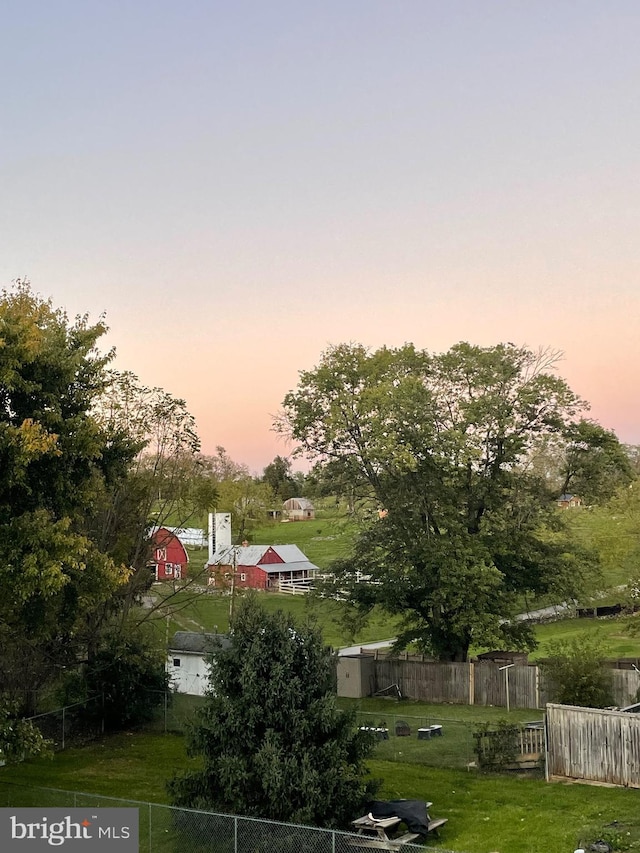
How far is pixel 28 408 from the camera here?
2117cm

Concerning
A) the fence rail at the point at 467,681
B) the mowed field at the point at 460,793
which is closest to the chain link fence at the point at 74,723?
the mowed field at the point at 460,793

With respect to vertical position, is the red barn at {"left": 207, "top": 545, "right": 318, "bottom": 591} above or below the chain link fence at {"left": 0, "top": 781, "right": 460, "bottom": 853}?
above

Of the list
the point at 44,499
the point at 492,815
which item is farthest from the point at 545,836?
the point at 44,499

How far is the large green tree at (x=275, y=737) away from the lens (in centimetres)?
1688

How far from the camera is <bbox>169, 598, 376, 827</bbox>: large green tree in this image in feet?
55.4

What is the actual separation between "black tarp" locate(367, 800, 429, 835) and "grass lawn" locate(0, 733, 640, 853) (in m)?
0.54

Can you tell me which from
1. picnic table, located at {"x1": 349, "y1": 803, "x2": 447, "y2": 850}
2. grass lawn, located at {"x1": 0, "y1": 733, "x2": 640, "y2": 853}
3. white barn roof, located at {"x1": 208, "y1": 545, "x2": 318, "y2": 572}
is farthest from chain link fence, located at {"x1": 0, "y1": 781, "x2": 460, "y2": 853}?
white barn roof, located at {"x1": 208, "y1": 545, "x2": 318, "y2": 572}

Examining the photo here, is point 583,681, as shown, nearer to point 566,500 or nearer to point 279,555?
point 566,500

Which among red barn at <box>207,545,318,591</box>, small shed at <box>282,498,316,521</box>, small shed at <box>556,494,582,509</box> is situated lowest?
red barn at <box>207,545,318,591</box>

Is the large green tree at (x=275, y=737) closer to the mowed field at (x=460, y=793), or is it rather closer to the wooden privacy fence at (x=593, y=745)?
the mowed field at (x=460, y=793)

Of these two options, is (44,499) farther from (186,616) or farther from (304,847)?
(186,616)

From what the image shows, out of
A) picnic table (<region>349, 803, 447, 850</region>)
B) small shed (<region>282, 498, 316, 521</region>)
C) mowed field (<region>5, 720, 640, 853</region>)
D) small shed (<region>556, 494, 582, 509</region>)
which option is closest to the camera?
picnic table (<region>349, 803, 447, 850</region>)

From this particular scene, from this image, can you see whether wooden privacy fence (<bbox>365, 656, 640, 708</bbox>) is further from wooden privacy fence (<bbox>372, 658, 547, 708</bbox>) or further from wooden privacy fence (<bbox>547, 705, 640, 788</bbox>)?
wooden privacy fence (<bbox>547, 705, 640, 788</bbox>)

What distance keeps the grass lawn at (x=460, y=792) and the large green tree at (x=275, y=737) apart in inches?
102
